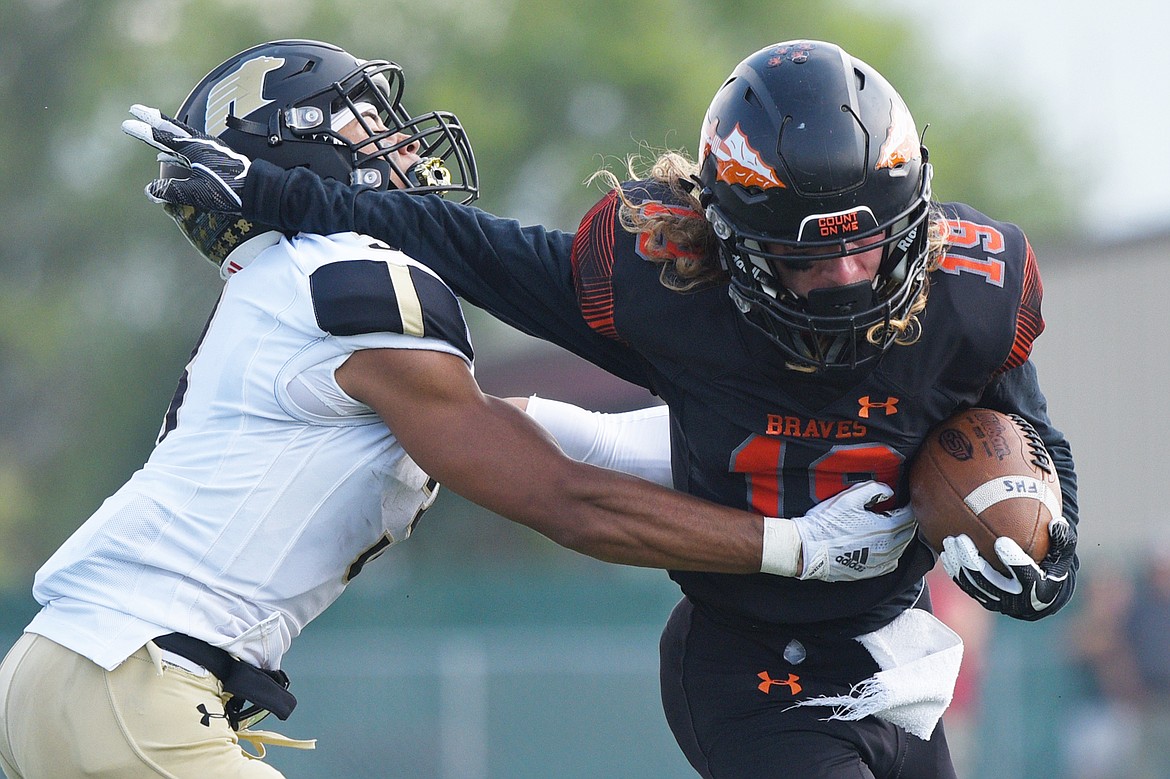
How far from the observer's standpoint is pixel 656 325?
3033 mm

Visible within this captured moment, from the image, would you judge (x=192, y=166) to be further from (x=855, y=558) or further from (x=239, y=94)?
(x=855, y=558)

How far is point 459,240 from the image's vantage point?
10.5ft

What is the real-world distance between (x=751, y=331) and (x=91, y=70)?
18511 millimetres

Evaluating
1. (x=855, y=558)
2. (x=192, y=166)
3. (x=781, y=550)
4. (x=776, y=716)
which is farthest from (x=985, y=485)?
(x=192, y=166)

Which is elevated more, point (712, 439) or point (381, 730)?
point (712, 439)

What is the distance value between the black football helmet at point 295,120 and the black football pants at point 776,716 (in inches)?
48.3

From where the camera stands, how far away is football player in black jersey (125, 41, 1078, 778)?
285cm

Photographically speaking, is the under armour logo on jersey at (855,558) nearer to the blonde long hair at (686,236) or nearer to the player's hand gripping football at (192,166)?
the blonde long hair at (686,236)

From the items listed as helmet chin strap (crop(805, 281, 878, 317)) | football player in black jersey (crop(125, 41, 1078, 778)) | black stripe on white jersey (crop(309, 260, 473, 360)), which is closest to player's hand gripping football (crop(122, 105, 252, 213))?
football player in black jersey (crop(125, 41, 1078, 778))

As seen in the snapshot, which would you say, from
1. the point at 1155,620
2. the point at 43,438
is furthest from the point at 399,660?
the point at 43,438

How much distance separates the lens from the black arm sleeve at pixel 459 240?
317cm

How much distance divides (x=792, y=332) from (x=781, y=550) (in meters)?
0.45

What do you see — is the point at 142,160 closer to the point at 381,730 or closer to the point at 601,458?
the point at 381,730

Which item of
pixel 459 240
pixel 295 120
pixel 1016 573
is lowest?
pixel 1016 573
